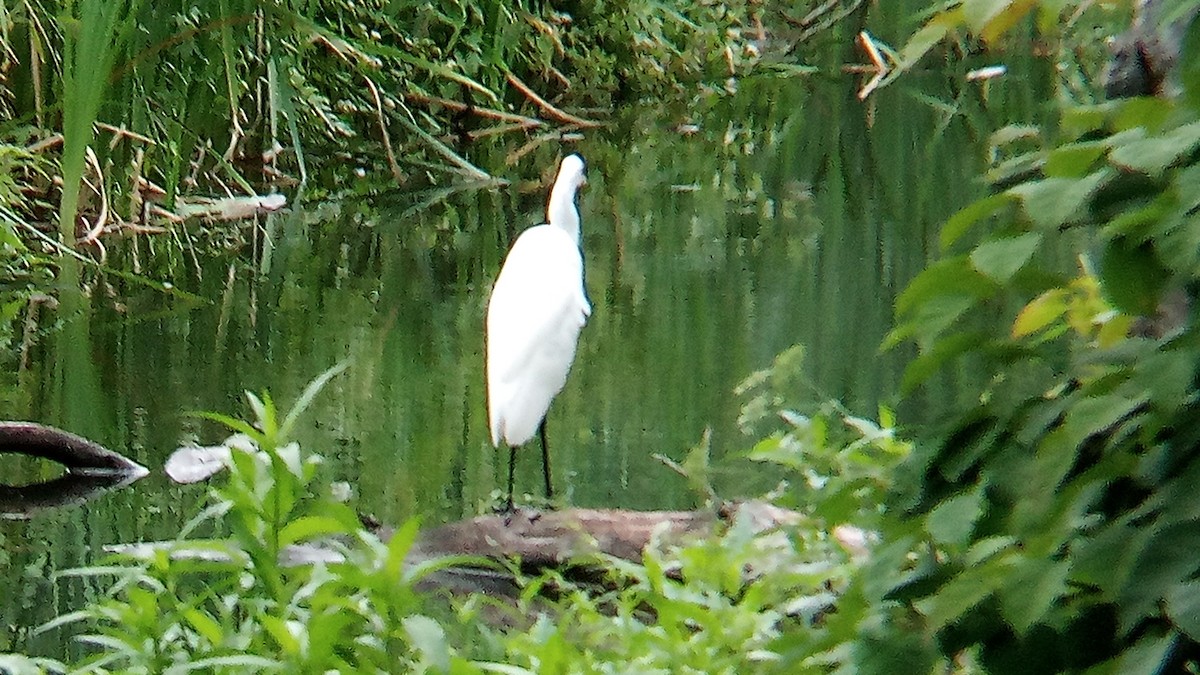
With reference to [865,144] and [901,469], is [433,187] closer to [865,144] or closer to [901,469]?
[865,144]

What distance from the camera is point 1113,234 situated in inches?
16.0

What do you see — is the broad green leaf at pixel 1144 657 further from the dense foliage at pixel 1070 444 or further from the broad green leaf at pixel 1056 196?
the broad green leaf at pixel 1056 196

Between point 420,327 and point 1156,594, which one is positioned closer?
point 1156,594

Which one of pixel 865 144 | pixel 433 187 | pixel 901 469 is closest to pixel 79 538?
pixel 901 469

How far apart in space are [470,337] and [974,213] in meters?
2.45

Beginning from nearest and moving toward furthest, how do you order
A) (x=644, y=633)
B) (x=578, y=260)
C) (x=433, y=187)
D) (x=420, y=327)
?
(x=644, y=633) → (x=578, y=260) → (x=420, y=327) → (x=433, y=187)

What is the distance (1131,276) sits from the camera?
408 mm

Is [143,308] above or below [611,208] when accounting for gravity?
below

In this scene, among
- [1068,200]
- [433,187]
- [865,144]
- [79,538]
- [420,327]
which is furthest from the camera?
[865,144]

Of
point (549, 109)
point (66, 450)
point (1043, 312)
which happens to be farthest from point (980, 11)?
point (549, 109)

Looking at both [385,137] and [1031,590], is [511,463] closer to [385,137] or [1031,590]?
[1031,590]

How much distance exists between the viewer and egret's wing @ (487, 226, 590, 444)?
2088 millimetres

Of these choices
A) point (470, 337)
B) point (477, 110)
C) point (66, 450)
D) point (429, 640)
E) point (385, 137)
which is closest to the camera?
point (429, 640)

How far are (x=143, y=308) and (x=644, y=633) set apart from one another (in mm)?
2349
